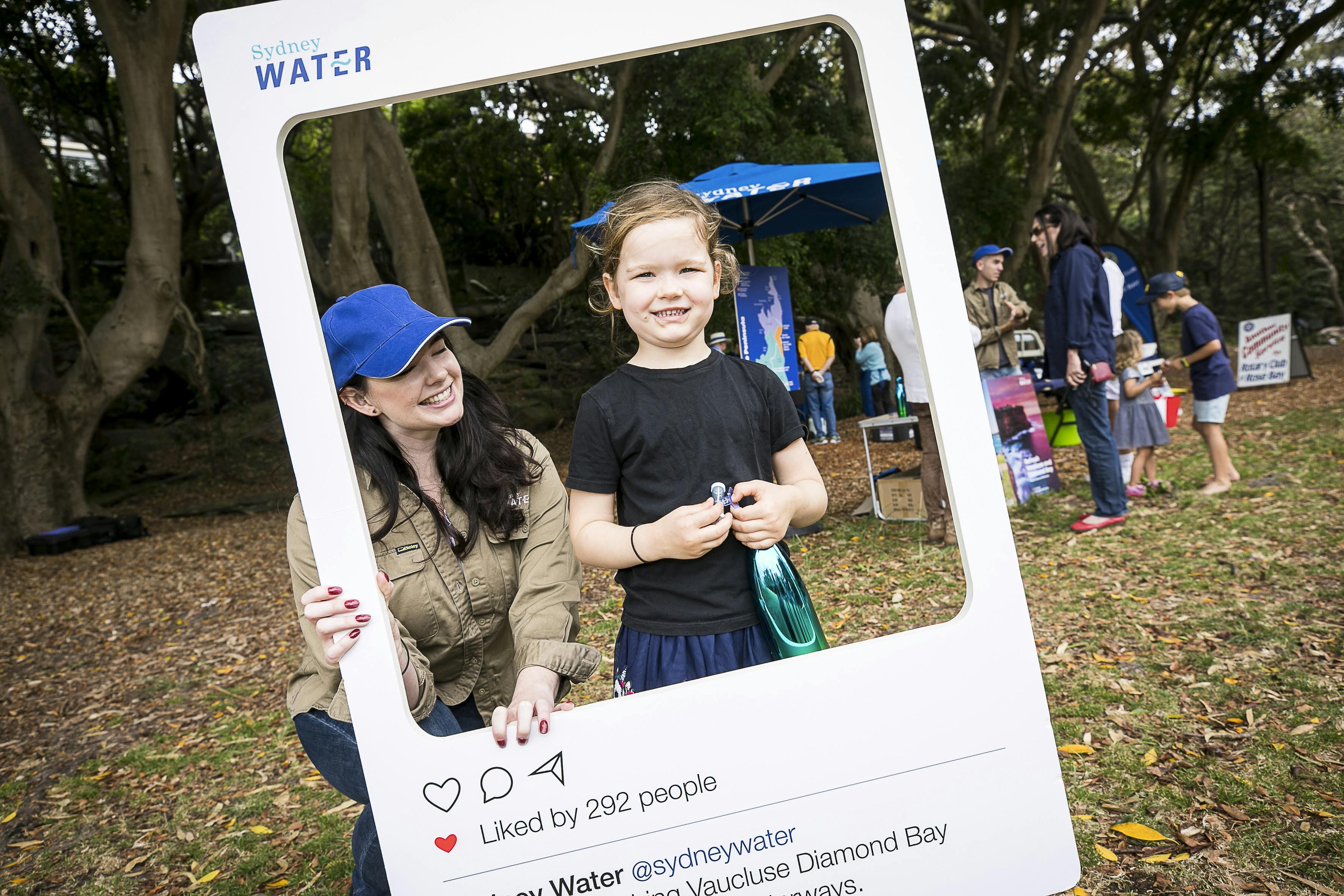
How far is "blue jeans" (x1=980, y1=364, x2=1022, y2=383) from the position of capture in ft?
20.5

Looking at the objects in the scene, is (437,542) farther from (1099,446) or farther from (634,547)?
(1099,446)

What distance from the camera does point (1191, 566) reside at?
4.58m

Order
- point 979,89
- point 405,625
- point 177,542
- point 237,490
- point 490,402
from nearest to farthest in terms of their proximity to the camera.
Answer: point 405,625, point 490,402, point 177,542, point 237,490, point 979,89

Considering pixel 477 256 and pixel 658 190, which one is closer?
pixel 658 190

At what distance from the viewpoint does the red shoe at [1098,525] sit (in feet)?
17.9

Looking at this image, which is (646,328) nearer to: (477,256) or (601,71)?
(601,71)

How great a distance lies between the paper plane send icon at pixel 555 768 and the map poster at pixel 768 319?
5.60 meters

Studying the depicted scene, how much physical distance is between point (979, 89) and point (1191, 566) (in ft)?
47.1

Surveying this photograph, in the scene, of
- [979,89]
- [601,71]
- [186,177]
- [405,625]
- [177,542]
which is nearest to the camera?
[405,625]

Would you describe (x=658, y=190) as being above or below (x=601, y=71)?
below

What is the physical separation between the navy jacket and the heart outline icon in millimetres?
4860

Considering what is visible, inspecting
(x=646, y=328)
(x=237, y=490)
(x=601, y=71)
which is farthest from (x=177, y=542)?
(x=646, y=328)

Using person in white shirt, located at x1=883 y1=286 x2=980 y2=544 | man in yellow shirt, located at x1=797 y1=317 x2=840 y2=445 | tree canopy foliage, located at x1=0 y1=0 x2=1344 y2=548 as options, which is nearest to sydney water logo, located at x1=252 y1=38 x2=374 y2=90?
person in white shirt, located at x1=883 y1=286 x2=980 y2=544

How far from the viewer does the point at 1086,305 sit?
200 inches
